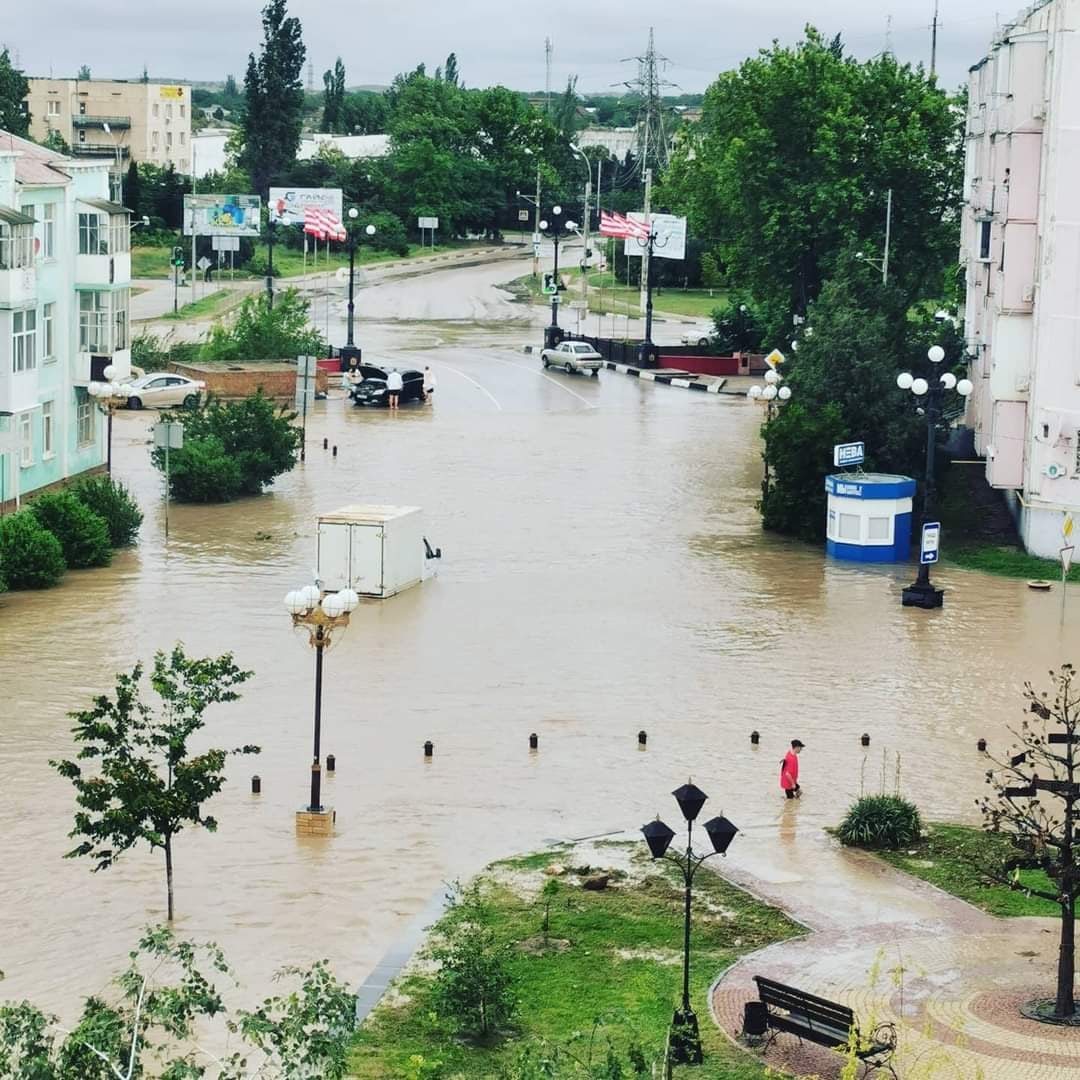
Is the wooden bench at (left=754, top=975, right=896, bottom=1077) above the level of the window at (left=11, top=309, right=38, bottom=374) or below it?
below

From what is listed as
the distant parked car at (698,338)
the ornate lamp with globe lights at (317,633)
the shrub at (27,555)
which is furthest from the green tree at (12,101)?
the ornate lamp with globe lights at (317,633)

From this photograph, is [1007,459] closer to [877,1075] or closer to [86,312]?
[86,312]

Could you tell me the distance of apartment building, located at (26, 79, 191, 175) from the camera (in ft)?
481

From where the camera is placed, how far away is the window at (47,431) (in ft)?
160

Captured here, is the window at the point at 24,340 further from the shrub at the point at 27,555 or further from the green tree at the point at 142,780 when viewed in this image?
the green tree at the point at 142,780

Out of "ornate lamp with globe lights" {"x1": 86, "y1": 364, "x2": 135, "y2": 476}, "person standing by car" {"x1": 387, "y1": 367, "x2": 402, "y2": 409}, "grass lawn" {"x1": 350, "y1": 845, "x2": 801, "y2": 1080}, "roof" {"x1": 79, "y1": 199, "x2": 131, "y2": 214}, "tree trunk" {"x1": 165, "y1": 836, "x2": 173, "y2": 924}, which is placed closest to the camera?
"grass lawn" {"x1": 350, "y1": 845, "x2": 801, "y2": 1080}

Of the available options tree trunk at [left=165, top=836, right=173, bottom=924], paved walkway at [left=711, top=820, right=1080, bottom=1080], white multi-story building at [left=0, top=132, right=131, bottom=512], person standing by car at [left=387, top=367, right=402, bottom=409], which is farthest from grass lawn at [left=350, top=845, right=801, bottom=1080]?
person standing by car at [left=387, top=367, right=402, bottom=409]

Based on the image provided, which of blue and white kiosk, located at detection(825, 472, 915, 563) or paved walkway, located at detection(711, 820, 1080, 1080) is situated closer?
paved walkway, located at detection(711, 820, 1080, 1080)

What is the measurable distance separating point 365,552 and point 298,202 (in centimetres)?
6620

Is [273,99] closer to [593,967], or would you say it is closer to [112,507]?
[112,507]

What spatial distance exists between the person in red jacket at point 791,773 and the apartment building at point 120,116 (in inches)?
4884

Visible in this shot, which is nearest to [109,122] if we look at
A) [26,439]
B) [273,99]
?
[273,99]

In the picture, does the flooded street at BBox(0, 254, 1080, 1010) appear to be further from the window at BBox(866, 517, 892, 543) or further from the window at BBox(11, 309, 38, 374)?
the window at BBox(11, 309, 38, 374)

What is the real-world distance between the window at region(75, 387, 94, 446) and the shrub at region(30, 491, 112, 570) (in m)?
9.43
